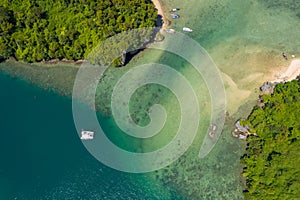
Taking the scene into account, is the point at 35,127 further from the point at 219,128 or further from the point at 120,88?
the point at 219,128

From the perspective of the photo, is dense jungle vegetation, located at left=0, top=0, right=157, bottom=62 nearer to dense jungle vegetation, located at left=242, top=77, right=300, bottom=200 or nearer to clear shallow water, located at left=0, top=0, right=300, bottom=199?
clear shallow water, located at left=0, top=0, right=300, bottom=199

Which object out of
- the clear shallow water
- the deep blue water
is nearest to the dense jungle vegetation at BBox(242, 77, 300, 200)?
the clear shallow water

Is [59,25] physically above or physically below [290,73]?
above

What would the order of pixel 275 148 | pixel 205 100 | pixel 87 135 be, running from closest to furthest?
pixel 275 148
pixel 87 135
pixel 205 100

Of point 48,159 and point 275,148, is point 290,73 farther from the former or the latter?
point 48,159

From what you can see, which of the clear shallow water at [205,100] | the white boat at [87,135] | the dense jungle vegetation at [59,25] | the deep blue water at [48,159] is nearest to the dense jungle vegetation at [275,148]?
the clear shallow water at [205,100]

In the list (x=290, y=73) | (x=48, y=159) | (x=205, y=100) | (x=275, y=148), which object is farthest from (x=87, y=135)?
(x=290, y=73)

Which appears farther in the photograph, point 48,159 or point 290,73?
point 290,73
